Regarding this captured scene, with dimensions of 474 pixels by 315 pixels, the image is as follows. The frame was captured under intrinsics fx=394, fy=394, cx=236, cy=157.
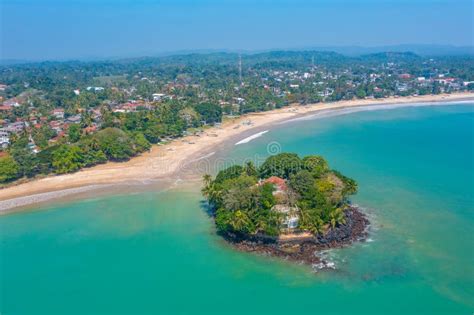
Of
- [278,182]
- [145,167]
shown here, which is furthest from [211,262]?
[145,167]

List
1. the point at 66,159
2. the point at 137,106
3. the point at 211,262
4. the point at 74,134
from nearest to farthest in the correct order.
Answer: the point at 211,262, the point at 66,159, the point at 74,134, the point at 137,106

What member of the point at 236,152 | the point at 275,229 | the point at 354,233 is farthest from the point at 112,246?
the point at 236,152

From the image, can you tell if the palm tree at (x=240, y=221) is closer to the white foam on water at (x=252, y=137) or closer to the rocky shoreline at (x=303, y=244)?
the rocky shoreline at (x=303, y=244)

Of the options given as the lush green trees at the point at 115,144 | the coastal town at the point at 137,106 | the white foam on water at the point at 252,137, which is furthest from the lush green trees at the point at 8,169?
the white foam on water at the point at 252,137

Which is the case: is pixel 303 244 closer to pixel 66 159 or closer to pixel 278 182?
pixel 278 182

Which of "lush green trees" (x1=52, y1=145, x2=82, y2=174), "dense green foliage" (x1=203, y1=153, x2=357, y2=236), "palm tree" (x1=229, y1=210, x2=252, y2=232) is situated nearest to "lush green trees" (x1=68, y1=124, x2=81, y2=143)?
"lush green trees" (x1=52, y1=145, x2=82, y2=174)

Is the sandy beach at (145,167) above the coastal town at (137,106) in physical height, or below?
below
